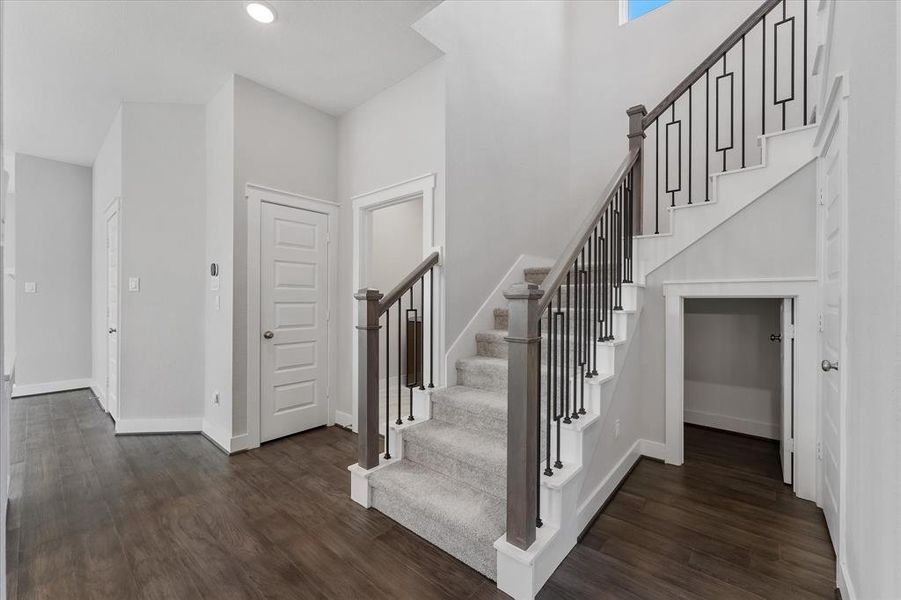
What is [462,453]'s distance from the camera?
7.96 feet

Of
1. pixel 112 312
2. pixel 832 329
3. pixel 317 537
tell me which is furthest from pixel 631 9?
pixel 112 312

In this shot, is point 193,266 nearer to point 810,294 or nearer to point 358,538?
point 358,538

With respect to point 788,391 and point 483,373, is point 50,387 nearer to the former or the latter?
point 483,373

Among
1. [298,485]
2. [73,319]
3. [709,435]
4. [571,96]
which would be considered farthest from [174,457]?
[571,96]

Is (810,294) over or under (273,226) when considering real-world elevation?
under

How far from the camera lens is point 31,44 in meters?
2.94

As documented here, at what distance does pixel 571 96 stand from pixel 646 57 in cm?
80

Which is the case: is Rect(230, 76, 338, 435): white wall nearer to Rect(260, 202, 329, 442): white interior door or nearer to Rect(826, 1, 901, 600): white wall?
Rect(260, 202, 329, 442): white interior door

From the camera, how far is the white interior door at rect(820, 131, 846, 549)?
1856 mm

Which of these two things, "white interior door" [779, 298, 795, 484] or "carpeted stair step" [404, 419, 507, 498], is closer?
"carpeted stair step" [404, 419, 507, 498]

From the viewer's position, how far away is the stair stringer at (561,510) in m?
1.83

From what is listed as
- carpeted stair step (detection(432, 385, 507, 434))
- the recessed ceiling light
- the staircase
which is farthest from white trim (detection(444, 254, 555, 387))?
the recessed ceiling light

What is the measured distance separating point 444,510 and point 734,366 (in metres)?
3.14

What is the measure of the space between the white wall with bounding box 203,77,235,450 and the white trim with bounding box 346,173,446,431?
3.34ft
